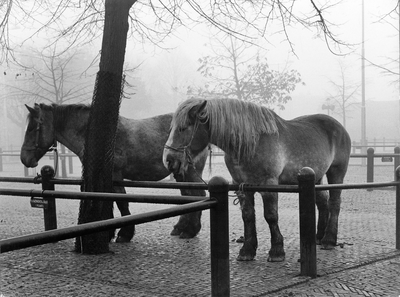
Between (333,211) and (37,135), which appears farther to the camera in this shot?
(37,135)

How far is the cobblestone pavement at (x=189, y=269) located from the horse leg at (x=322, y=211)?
0.33 metres

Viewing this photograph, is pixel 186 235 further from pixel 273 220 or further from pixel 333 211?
pixel 333 211

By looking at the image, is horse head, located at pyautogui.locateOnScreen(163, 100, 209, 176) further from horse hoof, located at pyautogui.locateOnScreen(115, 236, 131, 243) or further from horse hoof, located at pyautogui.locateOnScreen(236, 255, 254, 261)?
horse hoof, located at pyautogui.locateOnScreen(115, 236, 131, 243)

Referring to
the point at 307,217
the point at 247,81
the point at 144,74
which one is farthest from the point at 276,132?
the point at 144,74

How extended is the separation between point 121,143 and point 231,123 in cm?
237

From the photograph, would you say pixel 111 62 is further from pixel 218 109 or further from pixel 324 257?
pixel 324 257

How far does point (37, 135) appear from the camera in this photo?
22.3 feet

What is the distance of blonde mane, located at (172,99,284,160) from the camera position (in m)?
5.27

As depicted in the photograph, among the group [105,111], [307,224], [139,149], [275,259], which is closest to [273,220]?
[275,259]

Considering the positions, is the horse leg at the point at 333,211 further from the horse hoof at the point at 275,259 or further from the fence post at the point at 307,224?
the fence post at the point at 307,224

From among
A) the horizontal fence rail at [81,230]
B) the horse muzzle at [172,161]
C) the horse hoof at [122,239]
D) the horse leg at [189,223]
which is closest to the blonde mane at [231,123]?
the horse muzzle at [172,161]

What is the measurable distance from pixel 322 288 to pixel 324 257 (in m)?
1.36

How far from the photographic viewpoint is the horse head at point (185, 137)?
16.9 feet

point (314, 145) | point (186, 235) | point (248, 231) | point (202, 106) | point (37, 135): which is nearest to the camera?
point (202, 106)
